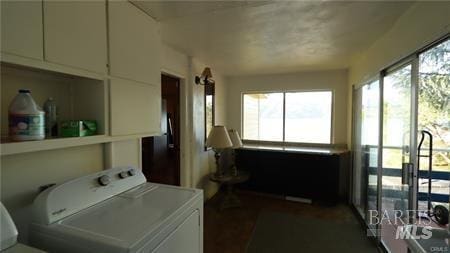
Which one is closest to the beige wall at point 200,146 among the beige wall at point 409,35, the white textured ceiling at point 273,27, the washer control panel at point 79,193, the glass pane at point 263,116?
the white textured ceiling at point 273,27

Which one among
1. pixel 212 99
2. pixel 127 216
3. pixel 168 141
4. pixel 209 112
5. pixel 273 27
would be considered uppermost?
pixel 273 27

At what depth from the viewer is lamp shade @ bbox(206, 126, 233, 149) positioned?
3.30 m

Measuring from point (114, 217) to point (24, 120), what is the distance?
625 mm

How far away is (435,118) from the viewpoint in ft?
5.23

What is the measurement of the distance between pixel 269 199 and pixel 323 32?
2.79 meters

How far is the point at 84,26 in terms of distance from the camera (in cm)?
122

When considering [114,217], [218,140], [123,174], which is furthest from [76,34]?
[218,140]

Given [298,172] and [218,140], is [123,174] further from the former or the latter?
[298,172]

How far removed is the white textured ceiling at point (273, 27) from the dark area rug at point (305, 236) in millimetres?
2315

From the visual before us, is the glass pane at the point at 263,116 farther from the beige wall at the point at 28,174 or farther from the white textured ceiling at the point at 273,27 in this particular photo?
the beige wall at the point at 28,174

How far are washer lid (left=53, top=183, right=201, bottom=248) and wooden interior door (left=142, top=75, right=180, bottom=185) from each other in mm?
1534

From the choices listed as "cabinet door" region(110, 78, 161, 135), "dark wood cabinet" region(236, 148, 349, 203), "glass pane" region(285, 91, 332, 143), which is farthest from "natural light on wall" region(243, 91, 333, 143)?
"cabinet door" region(110, 78, 161, 135)

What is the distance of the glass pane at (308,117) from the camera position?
13.5 ft

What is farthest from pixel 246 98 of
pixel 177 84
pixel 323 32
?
pixel 323 32
